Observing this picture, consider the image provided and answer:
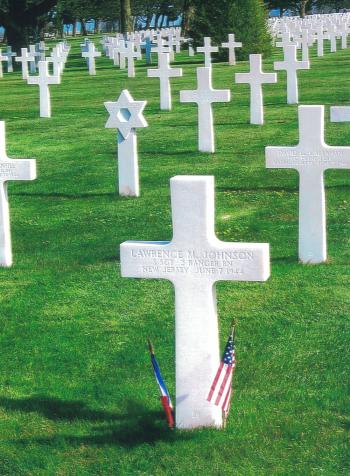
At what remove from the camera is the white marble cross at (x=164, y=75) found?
67.8 ft

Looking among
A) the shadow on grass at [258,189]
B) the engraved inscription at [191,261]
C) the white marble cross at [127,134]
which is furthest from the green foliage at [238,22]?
the engraved inscription at [191,261]

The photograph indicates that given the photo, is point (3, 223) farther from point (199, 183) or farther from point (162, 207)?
point (199, 183)

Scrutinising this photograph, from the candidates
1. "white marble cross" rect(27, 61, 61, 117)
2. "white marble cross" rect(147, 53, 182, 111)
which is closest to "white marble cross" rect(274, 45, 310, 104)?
"white marble cross" rect(147, 53, 182, 111)

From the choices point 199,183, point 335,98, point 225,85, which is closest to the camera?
point 199,183

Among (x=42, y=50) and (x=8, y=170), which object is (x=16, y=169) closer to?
(x=8, y=170)

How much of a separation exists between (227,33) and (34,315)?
90.9 ft

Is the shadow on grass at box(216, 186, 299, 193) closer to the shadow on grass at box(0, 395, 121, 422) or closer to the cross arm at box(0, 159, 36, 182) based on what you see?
the cross arm at box(0, 159, 36, 182)

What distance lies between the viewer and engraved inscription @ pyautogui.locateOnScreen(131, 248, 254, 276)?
216 inches

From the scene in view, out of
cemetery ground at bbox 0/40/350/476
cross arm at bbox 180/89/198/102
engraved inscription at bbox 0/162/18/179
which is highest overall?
engraved inscription at bbox 0/162/18/179

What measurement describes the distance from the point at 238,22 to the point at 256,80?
16132mm

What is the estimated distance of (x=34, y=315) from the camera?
8086 mm

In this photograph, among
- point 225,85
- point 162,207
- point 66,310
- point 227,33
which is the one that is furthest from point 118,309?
point 227,33

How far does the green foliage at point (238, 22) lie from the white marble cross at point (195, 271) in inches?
1121

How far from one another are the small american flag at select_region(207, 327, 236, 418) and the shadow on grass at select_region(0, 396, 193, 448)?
0.82 ft
